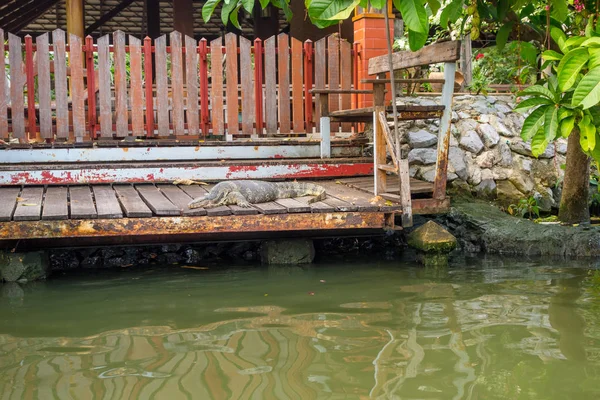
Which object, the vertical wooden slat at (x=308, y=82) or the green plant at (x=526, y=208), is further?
the vertical wooden slat at (x=308, y=82)

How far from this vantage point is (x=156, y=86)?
8516 millimetres

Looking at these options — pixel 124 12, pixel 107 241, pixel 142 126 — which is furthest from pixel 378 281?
pixel 124 12

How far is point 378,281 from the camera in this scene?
620cm

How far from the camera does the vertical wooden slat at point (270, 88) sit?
28.5 feet

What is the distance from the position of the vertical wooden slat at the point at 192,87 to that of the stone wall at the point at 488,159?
2689 mm

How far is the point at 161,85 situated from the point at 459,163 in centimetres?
384

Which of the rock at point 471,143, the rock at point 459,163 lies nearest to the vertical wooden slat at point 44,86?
the rock at point 459,163

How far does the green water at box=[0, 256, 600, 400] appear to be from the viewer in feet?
12.1

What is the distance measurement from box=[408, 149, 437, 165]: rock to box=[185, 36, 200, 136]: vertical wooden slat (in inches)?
107

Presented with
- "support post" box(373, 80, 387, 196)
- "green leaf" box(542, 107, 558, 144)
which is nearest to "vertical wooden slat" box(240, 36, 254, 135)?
"support post" box(373, 80, 387, 196)

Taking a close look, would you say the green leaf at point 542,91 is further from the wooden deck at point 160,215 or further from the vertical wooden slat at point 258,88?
the vertical wooden slat at point 258,88

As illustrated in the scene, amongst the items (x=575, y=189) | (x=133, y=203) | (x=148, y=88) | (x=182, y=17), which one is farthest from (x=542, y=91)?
(x=182, y=17)

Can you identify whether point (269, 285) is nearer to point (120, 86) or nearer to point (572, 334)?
point (572, 334)

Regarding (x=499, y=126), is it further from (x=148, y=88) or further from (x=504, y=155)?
(x=148, y=88)
